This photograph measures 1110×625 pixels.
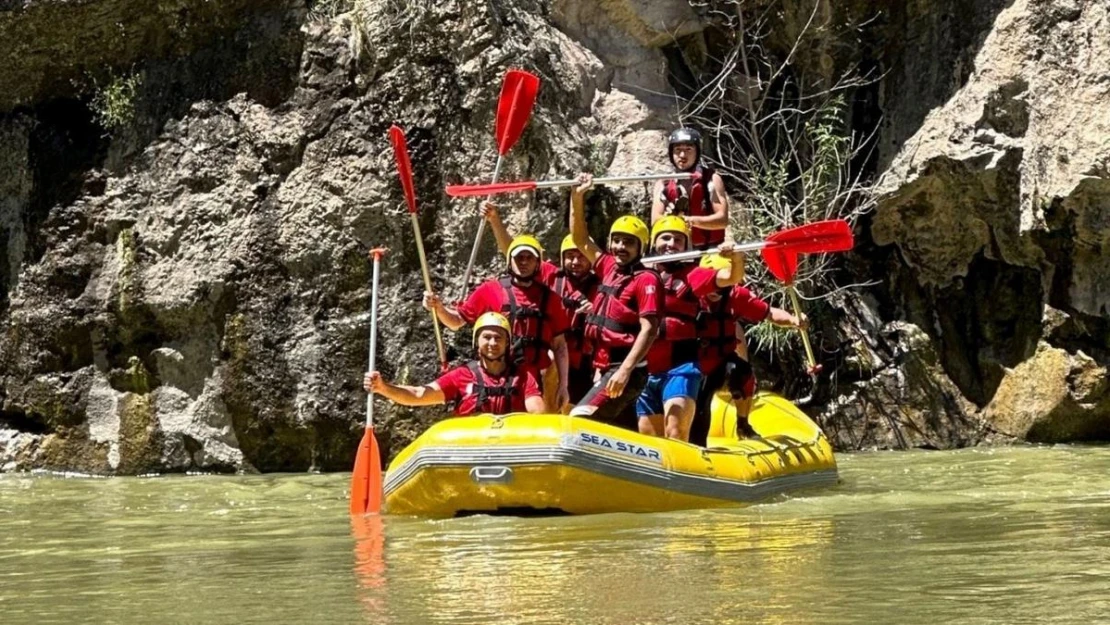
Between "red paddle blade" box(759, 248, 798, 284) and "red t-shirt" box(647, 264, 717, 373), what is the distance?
85 centimetres

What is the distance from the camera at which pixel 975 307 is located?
33.7 feet

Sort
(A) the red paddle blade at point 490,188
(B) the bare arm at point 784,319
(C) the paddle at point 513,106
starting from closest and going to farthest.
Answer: (B) the bare arm at point 784,319 < (A) the red paddle blade at point 490,188 < (C) the paddle at point 513,106

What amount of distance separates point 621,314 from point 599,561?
9.36ft

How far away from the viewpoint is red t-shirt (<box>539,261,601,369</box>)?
8.02m

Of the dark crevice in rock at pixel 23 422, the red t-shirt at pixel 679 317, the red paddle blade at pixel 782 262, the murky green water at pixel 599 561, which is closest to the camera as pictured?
the murky green water at pixel 599 561

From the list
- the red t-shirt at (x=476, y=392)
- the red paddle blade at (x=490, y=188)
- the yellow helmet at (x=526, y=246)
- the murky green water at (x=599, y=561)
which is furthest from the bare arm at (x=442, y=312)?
the murky green water at (x=599, y=561)

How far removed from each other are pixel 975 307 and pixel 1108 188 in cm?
126

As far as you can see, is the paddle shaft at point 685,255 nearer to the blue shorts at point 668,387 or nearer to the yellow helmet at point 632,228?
the yellow helmet at point 632,228

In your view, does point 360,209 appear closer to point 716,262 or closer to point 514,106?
point 514,106

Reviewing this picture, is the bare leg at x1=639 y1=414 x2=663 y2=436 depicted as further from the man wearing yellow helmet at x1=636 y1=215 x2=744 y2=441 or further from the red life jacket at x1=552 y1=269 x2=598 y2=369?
the red life jacket at x1=552 y1=269 x2=598 y2=369

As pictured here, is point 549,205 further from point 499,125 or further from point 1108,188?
point 1108,188

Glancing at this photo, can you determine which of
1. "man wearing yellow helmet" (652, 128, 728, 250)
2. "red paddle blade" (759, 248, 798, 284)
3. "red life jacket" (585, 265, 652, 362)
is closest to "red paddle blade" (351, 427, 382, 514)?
"red life jacket" (585, 265, 652, 362)

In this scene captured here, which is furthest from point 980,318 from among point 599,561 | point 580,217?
point 599,561

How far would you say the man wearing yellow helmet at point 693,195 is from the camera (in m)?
8.32
